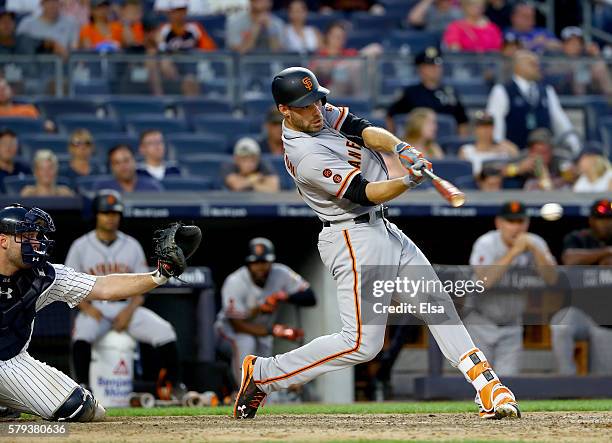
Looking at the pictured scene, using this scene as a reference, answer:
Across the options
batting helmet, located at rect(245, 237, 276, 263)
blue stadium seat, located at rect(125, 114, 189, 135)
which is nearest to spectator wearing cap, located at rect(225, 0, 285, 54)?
blue stadium seat, located at rect(125, 114, 189, 135)

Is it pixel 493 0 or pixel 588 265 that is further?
pixel 493 0

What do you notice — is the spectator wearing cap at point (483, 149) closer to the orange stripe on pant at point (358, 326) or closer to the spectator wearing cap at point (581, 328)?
the spectator wearing cap at point (581, 328)

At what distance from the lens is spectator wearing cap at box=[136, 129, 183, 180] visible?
9656 millimetres

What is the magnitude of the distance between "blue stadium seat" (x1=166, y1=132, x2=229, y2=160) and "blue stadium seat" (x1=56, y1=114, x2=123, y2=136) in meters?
0.51

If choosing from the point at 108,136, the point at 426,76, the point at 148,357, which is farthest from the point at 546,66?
the point at 148,357

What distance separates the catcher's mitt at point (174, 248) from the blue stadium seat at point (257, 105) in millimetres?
5474

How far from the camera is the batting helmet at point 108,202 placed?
8.48 metres

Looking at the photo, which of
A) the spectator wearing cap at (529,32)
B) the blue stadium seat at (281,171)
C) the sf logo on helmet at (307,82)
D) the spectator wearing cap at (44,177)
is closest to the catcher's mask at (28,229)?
the sf logo on helmet at (307,82)

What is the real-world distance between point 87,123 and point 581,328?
4.53 meters


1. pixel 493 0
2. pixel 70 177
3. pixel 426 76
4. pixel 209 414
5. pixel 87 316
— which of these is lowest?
pixel 209 414

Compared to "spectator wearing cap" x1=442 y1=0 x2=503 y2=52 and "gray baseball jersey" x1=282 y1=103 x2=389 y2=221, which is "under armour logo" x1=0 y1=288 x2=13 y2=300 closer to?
"gray baseball jersey" x1=282 y1=103 x2=389 y2=221

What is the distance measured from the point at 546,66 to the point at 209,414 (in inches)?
254

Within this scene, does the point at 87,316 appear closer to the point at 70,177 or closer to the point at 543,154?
the point at 70,177

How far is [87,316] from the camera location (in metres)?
8.54
